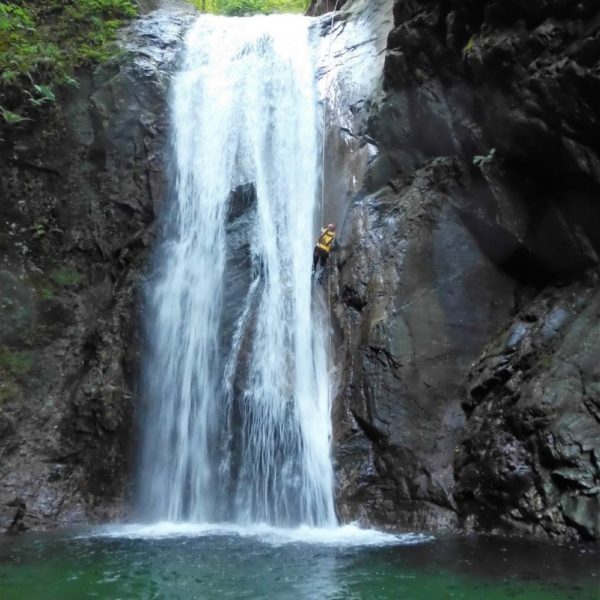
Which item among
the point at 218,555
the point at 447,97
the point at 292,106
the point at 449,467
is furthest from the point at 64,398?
the point at 447,97

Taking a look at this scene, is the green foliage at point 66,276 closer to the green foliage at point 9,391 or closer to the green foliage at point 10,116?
the green foliage at point 9,391

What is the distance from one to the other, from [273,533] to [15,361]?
566 centimetres

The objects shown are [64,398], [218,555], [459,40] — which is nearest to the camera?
[218,555]

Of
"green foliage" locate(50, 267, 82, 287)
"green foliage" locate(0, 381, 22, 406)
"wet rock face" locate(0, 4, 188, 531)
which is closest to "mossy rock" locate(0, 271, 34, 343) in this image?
"wet rock face" locate(0, 4, 188, 531)

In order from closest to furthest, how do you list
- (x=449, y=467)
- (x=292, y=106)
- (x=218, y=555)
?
1. (x=218, y=555)
2. (x=449, y=467)
3. (x=292, y=106)

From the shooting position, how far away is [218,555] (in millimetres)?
7270

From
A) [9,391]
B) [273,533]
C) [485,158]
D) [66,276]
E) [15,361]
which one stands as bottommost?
[273,533]

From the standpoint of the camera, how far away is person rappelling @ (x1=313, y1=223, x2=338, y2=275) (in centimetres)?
1098

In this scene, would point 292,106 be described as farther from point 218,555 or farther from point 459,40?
point 218,555

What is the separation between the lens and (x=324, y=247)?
11.0 metres

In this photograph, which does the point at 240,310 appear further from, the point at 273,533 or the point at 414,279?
the point at 273,533

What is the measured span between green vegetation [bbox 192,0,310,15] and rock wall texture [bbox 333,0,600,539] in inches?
526

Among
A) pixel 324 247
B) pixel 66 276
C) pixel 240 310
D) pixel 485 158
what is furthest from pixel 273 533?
pixel 66 276

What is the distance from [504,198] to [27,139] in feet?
29.7
